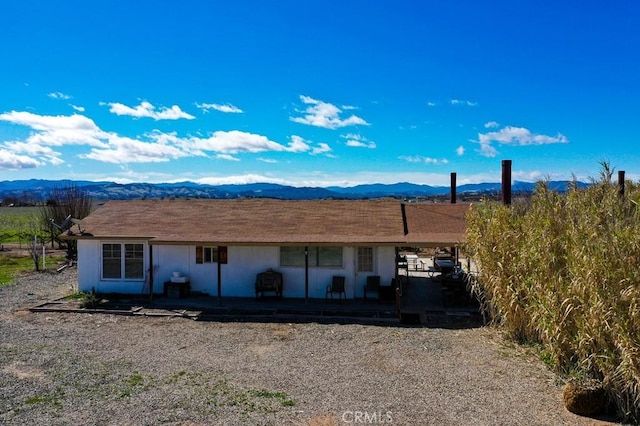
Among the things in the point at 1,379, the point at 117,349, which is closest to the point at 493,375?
the point at 117,349

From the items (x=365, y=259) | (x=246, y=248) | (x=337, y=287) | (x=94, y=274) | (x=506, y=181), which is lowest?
(x=337, y=287)

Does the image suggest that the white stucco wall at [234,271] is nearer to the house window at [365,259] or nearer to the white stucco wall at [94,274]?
the white stucco wall at [94,274]

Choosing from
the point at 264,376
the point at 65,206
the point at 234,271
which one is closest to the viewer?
the point at 264,376

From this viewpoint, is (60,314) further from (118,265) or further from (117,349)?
(117,349)

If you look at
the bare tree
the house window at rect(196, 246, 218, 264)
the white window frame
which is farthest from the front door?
the bare tree

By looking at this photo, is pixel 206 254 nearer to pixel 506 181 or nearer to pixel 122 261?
pixel 122 261

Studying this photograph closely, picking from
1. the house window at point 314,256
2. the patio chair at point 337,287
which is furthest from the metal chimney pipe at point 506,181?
the patio chair at point 337,287

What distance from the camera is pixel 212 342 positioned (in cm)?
1070

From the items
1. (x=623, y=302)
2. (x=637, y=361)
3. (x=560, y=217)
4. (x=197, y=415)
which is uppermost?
(x=560, y=217)

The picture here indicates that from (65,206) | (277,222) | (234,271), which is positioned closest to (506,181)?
(277,222)

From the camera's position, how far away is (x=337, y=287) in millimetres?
14656

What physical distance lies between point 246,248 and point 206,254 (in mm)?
1351

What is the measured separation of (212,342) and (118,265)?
21.7ft

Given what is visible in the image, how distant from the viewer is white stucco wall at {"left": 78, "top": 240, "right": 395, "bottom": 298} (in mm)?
14797
